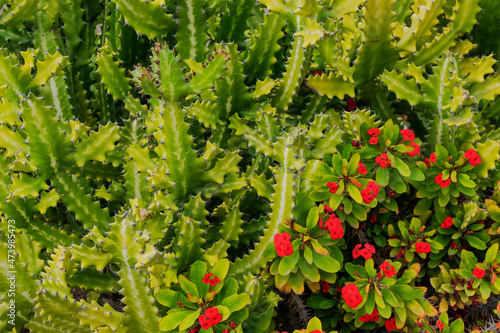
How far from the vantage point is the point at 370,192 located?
1695 mm

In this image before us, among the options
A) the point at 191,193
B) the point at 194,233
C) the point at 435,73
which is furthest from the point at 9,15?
the point at 435,73

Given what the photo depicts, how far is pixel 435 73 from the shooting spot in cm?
203

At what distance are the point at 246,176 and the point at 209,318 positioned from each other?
83 centimetres

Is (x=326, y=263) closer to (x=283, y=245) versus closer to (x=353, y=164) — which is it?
(x=283, y=245)

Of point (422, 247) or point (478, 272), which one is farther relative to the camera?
point (422, 247)

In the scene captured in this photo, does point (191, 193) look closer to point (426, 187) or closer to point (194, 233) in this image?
point (194, 233)

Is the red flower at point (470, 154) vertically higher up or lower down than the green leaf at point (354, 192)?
lower down

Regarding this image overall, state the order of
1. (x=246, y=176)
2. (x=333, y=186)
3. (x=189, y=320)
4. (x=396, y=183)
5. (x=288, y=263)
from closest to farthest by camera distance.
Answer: (x=189, y=320) < (x=288, y=263) < (x=333, y=186) < (x=396, y=183) < (x=246, y=176)

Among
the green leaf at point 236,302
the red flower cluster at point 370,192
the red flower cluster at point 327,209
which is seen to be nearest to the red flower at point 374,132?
the red flower cluster at point 370,192

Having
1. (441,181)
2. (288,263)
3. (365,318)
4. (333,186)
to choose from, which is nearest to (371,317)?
(365,318)

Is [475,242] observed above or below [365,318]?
below

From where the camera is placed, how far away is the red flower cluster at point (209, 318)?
139 centimetres

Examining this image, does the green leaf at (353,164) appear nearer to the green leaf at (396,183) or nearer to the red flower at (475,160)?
the green leaf at (396,183)

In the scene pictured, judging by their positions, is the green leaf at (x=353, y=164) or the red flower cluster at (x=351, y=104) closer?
the green leaf at (x=353, y=164)
